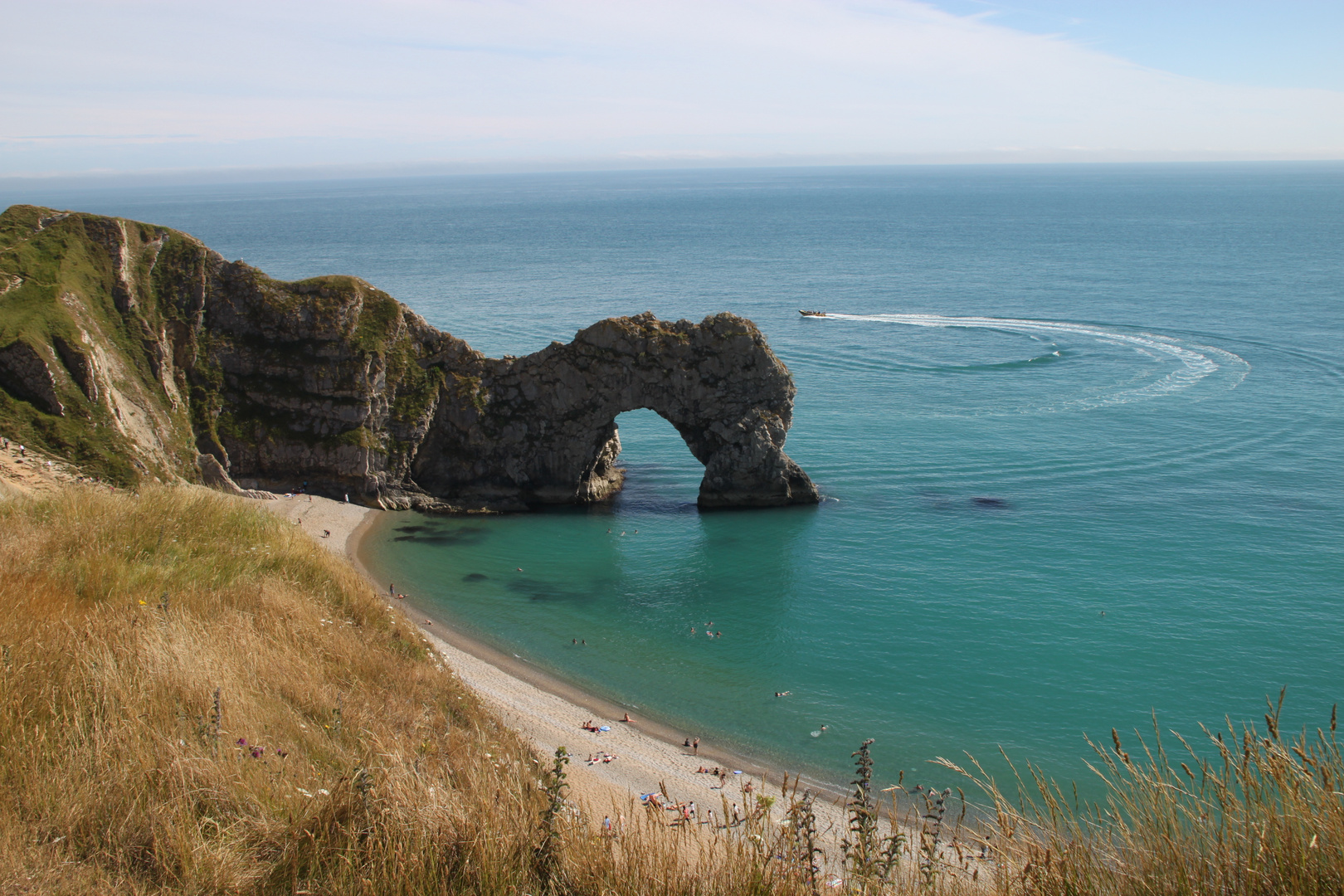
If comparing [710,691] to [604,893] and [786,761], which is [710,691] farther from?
[604,893]

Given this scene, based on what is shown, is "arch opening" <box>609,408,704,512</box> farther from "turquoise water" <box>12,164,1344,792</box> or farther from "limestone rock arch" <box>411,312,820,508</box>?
"limestone rock arch" <box>411,312,820,508</box>

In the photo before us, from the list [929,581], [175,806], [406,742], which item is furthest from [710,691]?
[175,806]

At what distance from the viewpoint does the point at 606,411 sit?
47750mm

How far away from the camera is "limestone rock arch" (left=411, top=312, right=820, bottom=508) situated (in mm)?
47156

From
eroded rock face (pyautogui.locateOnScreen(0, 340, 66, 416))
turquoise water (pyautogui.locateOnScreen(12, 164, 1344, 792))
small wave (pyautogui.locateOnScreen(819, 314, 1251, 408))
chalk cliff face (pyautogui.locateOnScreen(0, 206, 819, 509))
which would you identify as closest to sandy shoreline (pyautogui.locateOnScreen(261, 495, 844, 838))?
turquoise water (pyautogui.locateOnScreen(12, 164, 1344, 792))

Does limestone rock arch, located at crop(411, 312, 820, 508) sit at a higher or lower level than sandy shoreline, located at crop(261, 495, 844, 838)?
higher

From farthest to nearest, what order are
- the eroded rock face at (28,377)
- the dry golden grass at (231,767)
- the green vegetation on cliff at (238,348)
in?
1. the green vegetation on cliff at (238,348)
2. the eroded rock face at (28,377)
3. the dry golden grass at (231,767)

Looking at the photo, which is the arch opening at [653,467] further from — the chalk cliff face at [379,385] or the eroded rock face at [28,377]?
the eroded rock face at [28,377]

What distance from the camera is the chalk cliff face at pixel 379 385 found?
1756 inches

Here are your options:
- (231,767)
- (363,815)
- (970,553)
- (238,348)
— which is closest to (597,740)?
(231,767)

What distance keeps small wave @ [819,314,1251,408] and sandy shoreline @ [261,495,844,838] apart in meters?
48.4

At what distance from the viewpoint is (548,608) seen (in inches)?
1467

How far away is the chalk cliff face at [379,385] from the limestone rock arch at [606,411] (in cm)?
9

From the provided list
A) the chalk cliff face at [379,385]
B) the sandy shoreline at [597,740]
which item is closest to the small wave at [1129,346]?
the chalk cliff face at [379,385]
